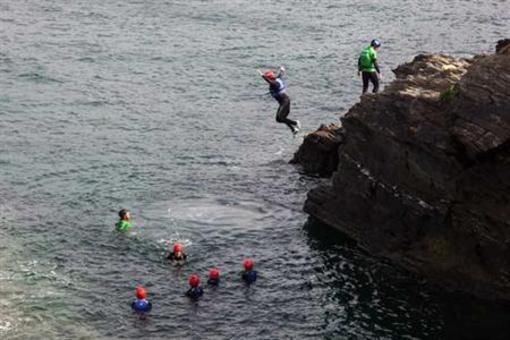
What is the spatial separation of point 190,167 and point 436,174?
2089 cm

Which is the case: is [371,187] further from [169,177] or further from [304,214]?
[169,177]

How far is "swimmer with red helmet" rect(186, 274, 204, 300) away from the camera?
4184 centimetres

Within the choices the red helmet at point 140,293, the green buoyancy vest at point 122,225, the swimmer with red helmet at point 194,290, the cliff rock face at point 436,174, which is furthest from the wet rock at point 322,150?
the red helmet at point 140,293

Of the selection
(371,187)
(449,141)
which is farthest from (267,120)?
(449,141)

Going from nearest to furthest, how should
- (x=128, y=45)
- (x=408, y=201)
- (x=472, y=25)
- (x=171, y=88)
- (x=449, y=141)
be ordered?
(x=449, y=141), (x=408, y=201), (x=171, y=88), (x=128, y=45), (x=472, y=25)

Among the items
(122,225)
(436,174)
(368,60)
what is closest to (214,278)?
(122,225)

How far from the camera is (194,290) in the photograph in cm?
4194

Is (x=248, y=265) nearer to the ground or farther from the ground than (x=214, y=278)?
farther from the ground

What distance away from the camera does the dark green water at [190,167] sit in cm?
4116

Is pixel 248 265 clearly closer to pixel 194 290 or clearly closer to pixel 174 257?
A: pixel 194 290

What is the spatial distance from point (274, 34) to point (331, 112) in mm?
22642

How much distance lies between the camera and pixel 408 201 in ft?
144

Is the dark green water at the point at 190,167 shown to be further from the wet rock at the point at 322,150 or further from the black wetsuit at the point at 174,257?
the wet rock at the point at 322,150

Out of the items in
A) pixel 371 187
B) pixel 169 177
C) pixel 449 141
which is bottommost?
pixel 169 177
